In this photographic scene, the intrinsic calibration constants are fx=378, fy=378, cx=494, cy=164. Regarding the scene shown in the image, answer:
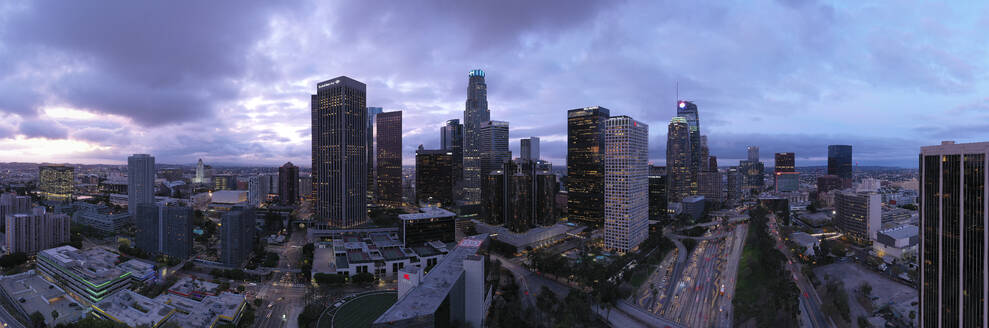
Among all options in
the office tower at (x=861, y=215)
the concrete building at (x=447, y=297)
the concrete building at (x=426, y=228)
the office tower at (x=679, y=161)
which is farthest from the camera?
the office tower at (x=679, y=161)

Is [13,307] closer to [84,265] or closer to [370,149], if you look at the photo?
[84,265]

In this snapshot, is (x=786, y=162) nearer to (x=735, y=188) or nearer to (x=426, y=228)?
(x=735, y=188)

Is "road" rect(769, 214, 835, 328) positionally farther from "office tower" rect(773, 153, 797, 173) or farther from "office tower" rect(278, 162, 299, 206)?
"office tower" rect(278, 162, 299, 206)

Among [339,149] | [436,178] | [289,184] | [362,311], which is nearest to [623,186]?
[362,311]

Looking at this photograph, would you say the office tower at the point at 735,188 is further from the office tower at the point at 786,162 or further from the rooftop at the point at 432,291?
the rooftop at the point at 432,291

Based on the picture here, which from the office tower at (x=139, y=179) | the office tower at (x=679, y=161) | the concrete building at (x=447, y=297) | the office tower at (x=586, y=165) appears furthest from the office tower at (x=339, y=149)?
the office tower at (x=679, y=161)

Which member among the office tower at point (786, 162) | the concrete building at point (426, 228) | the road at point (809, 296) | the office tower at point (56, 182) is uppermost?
the office tower at point (786, 162)

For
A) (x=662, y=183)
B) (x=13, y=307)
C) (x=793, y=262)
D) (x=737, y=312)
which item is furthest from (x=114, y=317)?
(x=662, y=183)

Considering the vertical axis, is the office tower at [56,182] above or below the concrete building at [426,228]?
above
